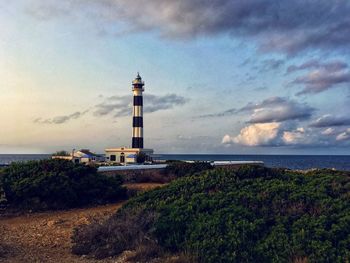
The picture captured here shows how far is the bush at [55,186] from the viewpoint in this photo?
1611cm

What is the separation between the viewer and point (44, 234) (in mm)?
12227

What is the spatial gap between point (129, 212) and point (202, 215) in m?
2.18

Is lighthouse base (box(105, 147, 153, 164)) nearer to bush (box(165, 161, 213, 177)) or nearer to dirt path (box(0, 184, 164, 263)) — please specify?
bush (box(165, 161, 213, 177))

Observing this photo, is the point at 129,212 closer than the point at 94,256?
No

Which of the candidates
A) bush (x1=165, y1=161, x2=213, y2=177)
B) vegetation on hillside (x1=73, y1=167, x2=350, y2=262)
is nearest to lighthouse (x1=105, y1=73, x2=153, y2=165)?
bush (x1=165, y1=161, x2=213, y2=177)

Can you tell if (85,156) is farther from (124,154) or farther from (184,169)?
(184,169)

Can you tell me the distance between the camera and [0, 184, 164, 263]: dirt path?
990cm

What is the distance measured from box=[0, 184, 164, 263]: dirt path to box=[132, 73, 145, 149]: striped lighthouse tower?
37.8 meters

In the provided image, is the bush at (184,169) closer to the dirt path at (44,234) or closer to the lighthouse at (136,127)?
the dirt path at (44,234)

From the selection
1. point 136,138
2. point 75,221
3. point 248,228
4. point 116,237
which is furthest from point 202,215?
point 136,138

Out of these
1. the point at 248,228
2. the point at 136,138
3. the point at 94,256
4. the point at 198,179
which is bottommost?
the point at 94,256

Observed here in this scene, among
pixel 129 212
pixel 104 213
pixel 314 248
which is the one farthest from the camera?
pixel 104 213

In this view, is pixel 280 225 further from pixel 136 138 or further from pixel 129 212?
pixel 136 138

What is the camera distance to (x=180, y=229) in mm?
9938
